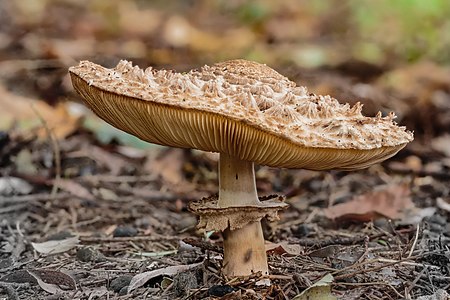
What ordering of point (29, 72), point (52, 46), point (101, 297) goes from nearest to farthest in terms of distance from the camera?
point (101, 297) → point (29, 72) → point (52, 46)

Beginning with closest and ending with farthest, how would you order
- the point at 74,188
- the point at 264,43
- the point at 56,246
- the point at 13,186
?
the point at 56,246 < the point at 13,186 < the point at 74,188 < the point at 264,43

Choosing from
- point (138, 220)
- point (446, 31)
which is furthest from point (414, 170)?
point (446, 31)

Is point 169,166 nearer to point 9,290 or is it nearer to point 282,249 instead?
point 282,249

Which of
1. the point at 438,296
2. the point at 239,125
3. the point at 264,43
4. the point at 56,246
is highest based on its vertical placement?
the point at 264,43

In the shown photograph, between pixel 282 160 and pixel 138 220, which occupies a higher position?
pixel 282 160

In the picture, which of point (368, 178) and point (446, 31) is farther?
point (446, 31)

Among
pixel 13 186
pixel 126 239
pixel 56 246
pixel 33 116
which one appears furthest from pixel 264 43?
pixel 56 246

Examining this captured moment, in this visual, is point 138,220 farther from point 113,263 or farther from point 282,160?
point 282,160

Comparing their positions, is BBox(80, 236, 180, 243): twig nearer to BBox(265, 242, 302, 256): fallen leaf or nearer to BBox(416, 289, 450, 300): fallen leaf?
BBox(265, 242, 302, 256): fallen leaf
